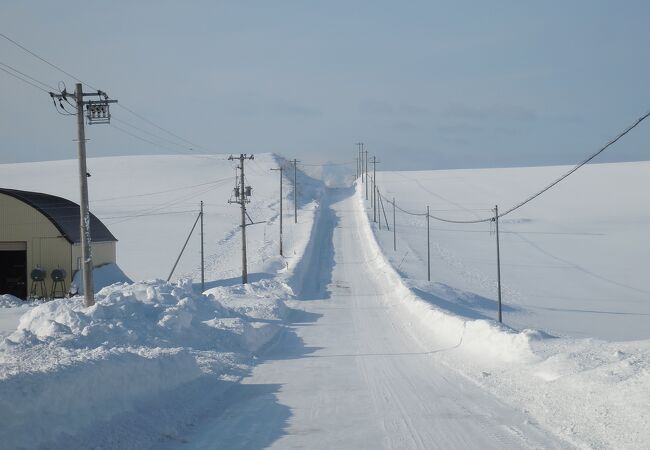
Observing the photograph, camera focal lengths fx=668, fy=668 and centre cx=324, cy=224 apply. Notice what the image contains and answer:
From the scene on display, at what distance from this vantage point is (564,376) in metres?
12.2

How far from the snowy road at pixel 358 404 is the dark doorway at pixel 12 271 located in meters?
23.6

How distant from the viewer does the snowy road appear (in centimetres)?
928

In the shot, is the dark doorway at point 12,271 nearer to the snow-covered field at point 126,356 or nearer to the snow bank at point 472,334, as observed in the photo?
the snow-covered field at point 126,356

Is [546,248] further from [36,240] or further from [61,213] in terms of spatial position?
[36,240]

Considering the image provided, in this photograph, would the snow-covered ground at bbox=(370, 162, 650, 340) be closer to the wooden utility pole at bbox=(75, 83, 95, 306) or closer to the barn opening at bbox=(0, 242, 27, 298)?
the wooden utility pole at bbox=(75, 83, 95, 306)

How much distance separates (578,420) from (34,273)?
3518 cm

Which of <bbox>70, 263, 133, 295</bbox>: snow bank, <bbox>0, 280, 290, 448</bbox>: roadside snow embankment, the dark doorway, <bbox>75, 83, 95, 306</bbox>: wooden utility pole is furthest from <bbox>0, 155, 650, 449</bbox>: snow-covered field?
the dark doorway

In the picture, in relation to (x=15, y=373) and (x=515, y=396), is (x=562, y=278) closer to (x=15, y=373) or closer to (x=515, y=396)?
(x=515, y=396)

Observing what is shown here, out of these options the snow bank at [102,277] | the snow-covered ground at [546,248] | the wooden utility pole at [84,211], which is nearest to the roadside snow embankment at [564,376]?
the wooden utility pole at [84,211]

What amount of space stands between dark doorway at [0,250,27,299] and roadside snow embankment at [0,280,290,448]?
65.0ft

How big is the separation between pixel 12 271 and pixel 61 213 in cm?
476

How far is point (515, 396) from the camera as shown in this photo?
12.1 meters

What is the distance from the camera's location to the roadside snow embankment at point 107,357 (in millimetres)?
7996

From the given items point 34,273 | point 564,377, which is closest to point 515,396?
point 564,377
